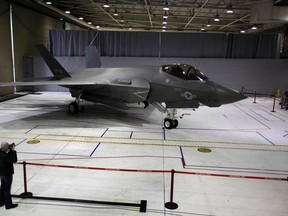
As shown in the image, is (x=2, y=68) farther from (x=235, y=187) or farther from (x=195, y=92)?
(x=235, y=187)

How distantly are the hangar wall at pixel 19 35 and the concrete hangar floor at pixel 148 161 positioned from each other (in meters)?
6.19

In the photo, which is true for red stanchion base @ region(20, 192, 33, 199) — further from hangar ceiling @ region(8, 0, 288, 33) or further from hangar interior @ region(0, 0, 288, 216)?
hangar ceiling @ region(8, 0, 288, 33)

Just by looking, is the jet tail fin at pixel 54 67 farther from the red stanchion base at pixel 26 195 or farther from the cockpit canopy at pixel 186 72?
the red stanchion base at pixel 26 195

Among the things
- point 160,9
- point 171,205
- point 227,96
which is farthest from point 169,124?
point 160,9

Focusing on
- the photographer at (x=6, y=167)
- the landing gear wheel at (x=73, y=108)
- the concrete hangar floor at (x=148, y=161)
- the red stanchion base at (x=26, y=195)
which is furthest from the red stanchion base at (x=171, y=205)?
the landing gear wheel at (x=73, y=108)

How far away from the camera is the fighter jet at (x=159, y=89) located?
11008 millimetres

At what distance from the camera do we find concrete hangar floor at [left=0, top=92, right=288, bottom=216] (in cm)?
563

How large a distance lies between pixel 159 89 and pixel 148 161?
4.64 m

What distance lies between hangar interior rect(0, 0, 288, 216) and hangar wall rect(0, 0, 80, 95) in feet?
0.27

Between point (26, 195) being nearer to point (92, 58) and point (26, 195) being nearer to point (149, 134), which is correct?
point (149, 134)

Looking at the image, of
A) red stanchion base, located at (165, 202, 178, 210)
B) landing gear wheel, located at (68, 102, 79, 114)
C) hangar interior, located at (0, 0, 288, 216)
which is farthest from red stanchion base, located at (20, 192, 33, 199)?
landing gear wheel, located at (68, 102, 79, 114)

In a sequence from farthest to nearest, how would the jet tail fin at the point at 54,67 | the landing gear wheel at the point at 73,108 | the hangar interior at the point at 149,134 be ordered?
the jet tail fin at the point at 54,67 < the landing gear wheel at the point at 73,108 < the hangar interior at the point at 149,134

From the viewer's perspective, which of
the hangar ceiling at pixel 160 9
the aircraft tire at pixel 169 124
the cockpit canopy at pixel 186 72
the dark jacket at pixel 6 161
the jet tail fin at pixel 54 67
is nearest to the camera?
the dark jacket at pixel 6 161

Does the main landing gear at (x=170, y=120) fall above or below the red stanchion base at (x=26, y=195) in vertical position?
A: above
